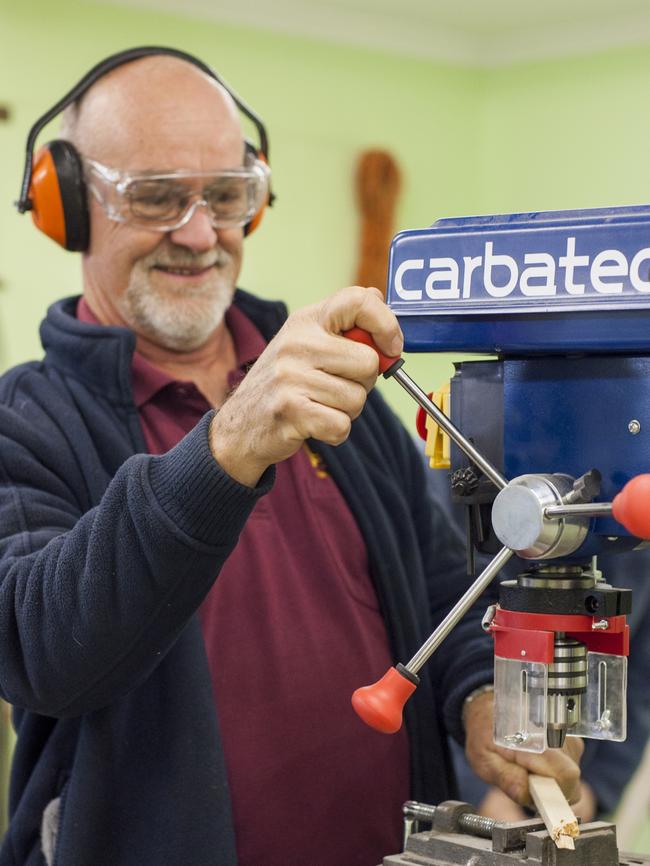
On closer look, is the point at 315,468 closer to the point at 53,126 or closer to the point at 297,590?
the point at 297,590

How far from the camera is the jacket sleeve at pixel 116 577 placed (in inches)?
43.7

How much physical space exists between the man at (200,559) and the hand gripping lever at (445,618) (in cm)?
2

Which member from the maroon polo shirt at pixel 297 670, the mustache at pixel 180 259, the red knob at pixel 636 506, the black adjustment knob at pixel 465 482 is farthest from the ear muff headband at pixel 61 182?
the red knob at pixel 636 506

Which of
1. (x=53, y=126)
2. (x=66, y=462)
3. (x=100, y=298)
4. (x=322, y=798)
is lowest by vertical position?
(x=322, y=798)

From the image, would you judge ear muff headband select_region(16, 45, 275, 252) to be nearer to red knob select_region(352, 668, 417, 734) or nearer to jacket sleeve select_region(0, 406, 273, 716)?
jacket sleeve select_region(0, 406, 273, 716)

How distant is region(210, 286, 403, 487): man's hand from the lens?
1.01 meters

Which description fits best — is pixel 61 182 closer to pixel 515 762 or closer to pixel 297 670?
pixel 297 670

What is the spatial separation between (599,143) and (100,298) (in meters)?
1.82

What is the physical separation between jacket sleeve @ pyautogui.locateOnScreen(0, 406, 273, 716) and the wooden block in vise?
38 cm

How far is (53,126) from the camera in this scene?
2.77 meters

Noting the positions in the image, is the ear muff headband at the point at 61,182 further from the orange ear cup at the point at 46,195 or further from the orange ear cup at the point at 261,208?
the orange ear cup at the point at 261,208

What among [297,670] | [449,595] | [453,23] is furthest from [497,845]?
[453,23]

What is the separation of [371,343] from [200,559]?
27 cm

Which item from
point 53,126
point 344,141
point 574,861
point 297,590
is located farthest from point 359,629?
point 344,141
